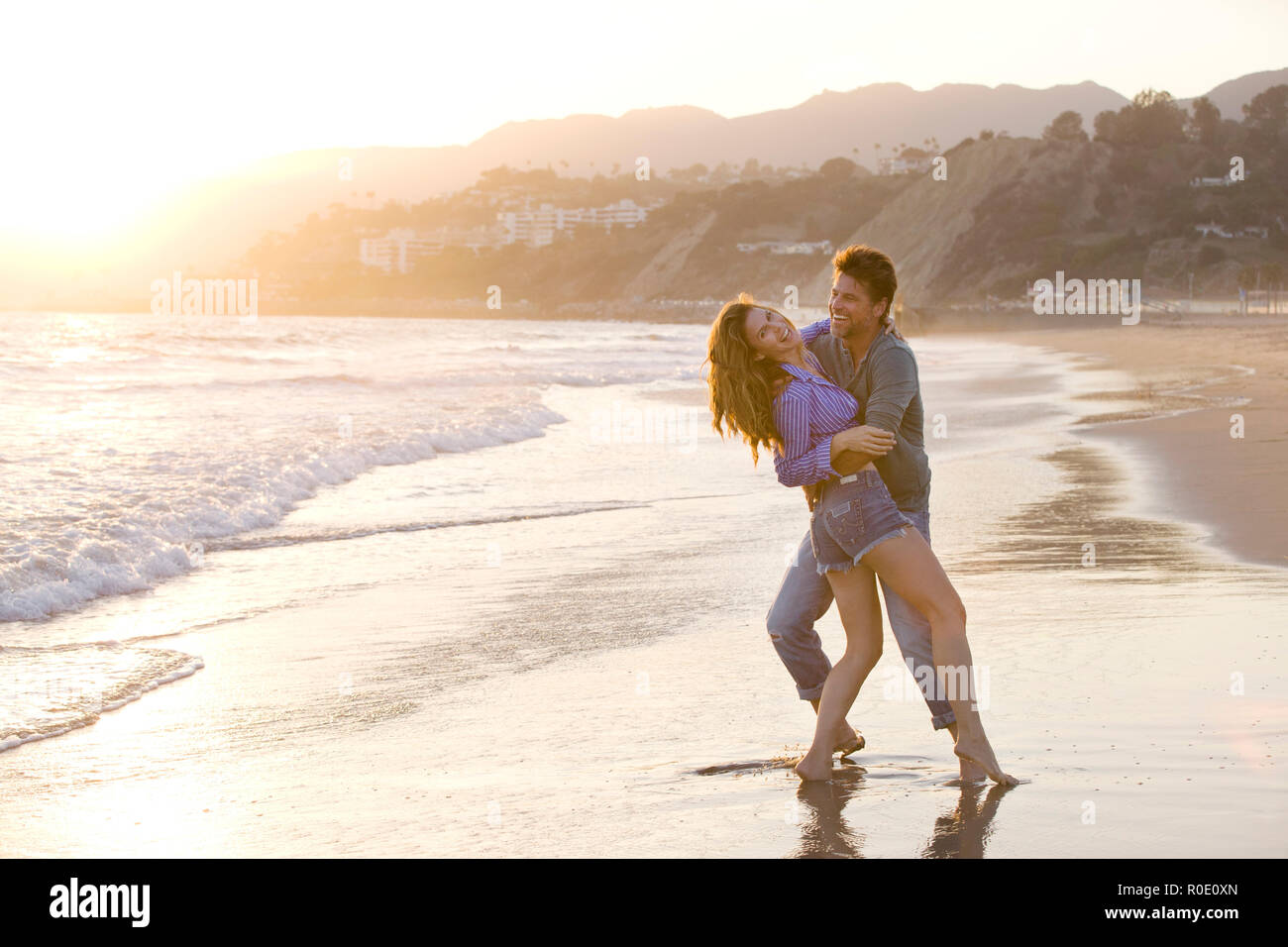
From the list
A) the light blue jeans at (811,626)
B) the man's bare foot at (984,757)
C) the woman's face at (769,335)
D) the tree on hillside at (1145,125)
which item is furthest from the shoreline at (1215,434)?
the tree on hillside at (1145,125)

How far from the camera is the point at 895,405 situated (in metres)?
3.66

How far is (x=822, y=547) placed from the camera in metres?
3.87

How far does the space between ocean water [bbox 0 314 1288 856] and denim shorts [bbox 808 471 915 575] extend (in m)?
0.71

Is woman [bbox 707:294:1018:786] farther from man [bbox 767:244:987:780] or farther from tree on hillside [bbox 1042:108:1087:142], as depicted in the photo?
tree on hillside [bbox 1042:108:1087:142]

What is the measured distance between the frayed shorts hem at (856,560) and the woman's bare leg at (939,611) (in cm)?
1

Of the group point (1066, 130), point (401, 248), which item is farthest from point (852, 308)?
point (401, 248)

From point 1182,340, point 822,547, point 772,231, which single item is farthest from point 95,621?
point 772,231

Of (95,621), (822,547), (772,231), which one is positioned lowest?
(95,621)

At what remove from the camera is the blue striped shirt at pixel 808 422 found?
12.0ft

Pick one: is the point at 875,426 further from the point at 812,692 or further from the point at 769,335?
the point at 812,692

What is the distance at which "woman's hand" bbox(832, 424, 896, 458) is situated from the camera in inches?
141

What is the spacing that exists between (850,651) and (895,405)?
0.79 metres
